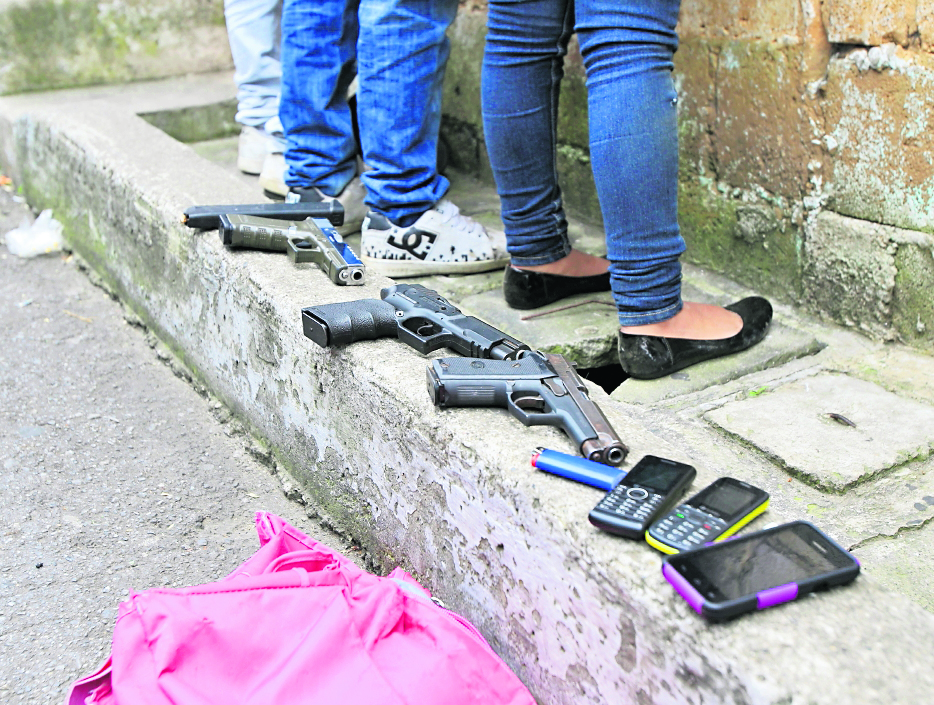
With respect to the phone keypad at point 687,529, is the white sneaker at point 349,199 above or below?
below

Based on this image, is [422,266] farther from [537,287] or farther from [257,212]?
[257,212]

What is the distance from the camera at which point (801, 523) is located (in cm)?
108

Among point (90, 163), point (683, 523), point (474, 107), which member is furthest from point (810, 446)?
point (90, 163)

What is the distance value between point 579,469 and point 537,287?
41.9 inches

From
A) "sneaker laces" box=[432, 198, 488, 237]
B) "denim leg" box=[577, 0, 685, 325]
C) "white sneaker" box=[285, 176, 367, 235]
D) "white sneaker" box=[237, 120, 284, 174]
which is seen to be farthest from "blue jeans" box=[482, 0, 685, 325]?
"white sneaker" box=[237, 120, 284, 174]

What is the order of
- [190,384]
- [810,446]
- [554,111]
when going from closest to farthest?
[810,446]
[554,111]
[190,384]

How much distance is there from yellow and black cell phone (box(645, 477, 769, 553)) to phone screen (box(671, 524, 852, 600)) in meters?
0.04

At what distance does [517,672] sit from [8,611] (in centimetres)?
95

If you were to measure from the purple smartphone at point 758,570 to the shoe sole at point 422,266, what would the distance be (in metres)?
1.47

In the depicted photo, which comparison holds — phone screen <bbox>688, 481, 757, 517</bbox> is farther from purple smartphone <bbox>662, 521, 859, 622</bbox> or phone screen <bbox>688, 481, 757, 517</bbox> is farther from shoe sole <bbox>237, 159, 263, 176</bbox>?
shoe sole <bbox>237, 159, 263, 176</bbox>

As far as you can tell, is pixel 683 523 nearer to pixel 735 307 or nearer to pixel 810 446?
pixel 810 446

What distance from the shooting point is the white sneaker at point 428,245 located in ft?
7.70

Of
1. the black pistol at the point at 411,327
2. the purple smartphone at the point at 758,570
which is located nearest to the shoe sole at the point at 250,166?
the black pistol at the point at 411,327

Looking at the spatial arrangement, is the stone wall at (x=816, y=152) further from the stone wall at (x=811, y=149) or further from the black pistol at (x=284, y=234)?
the black pistol at (x=284, y=234)
